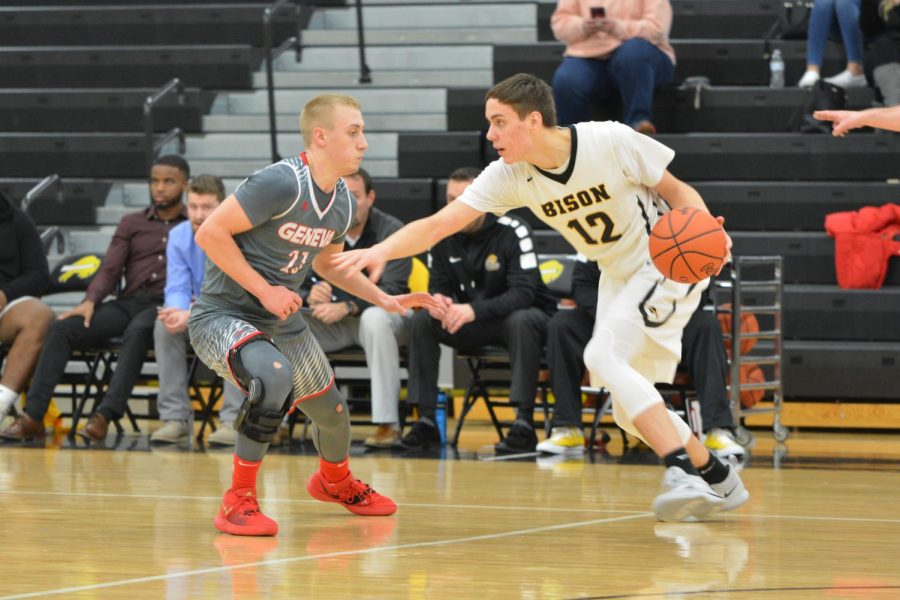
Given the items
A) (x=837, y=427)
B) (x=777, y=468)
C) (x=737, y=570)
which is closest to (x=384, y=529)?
(x=737, y=570)

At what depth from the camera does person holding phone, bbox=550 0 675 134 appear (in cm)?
867

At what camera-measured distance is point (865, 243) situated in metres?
8.30

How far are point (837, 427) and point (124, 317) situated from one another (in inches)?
167

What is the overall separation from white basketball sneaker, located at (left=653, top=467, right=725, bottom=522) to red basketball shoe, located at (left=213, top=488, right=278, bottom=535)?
1.21m

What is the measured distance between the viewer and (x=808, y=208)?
8844 mm

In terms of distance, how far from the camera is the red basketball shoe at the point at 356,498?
470cm

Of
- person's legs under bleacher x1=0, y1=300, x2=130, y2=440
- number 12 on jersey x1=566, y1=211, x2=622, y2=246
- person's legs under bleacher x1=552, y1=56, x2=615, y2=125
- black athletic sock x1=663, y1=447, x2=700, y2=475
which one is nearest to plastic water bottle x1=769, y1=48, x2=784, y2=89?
person's legs under bleacher x1=552, y1=56, x2=615, y2=125

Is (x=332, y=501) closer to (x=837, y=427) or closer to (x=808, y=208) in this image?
(x=837, y=427)

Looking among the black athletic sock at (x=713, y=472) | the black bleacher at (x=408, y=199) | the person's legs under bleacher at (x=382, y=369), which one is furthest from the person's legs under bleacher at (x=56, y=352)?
the black athletic sock at (x=713, y=472)

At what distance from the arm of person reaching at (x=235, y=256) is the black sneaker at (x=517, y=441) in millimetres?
2940

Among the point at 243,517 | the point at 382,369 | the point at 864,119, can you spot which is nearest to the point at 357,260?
the point at 243,517

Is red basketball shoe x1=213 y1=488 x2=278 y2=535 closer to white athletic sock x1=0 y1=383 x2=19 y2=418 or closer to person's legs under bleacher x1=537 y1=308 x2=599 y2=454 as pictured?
person's legs under bleacher x1=537 y1=308 x2=599 y2=454

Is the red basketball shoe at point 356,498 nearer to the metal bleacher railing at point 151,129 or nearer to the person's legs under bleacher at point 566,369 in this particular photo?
the person's legs under bleacher at point 566,369

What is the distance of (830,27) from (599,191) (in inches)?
204
